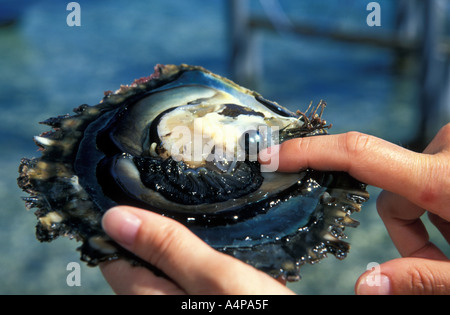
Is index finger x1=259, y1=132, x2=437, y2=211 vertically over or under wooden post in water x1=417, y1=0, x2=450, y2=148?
over

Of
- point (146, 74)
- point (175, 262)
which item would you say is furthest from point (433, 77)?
point (175, 262)

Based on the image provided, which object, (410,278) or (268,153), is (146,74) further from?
(410,278)

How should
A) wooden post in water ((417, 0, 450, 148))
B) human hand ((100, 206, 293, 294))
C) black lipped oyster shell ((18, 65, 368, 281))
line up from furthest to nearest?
wooden post in water ((417, 0, 450, 148)), black lipped oyster shell ((18, 65, 368, 281)), human hand ((100, 206, 293, 294))

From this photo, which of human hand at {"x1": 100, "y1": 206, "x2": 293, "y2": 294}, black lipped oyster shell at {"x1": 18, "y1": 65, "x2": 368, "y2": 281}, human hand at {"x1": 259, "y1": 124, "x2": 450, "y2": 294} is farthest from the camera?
human hand at {"x1": 259, "y1": 124, "x2": 450, "y2": 294}

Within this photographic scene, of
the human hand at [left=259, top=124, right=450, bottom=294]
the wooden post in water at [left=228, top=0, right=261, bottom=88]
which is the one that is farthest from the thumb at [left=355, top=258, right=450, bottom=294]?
the wooden post in water at [left=228, top=0, right=261, bottom=88]

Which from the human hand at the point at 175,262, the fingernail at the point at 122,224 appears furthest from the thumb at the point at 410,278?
the fingernail at the point at 122,224

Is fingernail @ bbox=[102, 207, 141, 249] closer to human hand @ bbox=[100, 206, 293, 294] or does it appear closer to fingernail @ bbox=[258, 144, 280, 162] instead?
human hand @ bbox=[100, 206, 293, 294]

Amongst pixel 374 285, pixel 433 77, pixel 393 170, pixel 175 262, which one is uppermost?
pixel 393 170
